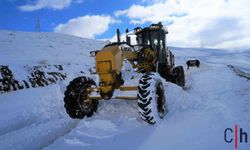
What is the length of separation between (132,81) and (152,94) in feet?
11.4

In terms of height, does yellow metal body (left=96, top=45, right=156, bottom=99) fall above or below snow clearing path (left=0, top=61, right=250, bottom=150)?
above

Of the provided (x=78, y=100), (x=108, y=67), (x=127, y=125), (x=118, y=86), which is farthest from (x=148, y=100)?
(x=78, y=100)

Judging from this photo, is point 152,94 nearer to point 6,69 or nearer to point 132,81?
point 132,81

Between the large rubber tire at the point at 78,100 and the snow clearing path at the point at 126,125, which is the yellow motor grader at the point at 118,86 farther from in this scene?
the snow clearing path at the point at 126,125

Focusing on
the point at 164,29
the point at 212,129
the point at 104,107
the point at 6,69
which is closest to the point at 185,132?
the point at 212,129

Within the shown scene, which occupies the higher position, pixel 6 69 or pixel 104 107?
pixel 6 69

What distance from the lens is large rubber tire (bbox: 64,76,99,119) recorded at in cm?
784

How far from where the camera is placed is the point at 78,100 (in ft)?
26.2

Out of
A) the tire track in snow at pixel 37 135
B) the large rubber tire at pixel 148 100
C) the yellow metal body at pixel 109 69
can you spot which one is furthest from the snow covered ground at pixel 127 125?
the yellow metal body at pixel 109 69

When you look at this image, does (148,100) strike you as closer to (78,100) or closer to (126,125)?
(126,125)

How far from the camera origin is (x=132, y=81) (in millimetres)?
10273

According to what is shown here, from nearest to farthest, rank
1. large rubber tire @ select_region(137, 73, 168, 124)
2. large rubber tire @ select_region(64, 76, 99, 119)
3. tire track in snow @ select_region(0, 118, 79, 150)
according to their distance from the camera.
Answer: tire track in snow @ select_region(0, 118, 79, 150) < large rubber tire @ select_region(137, 73, 168, 124) < large rubber tire @ select_region(64, 76, 99, 119)

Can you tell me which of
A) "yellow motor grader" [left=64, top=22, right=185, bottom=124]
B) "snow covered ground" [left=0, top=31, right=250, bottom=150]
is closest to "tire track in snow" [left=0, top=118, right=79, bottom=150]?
"snow covered ground" [left=0, top=31, right=250, bottom=150]
